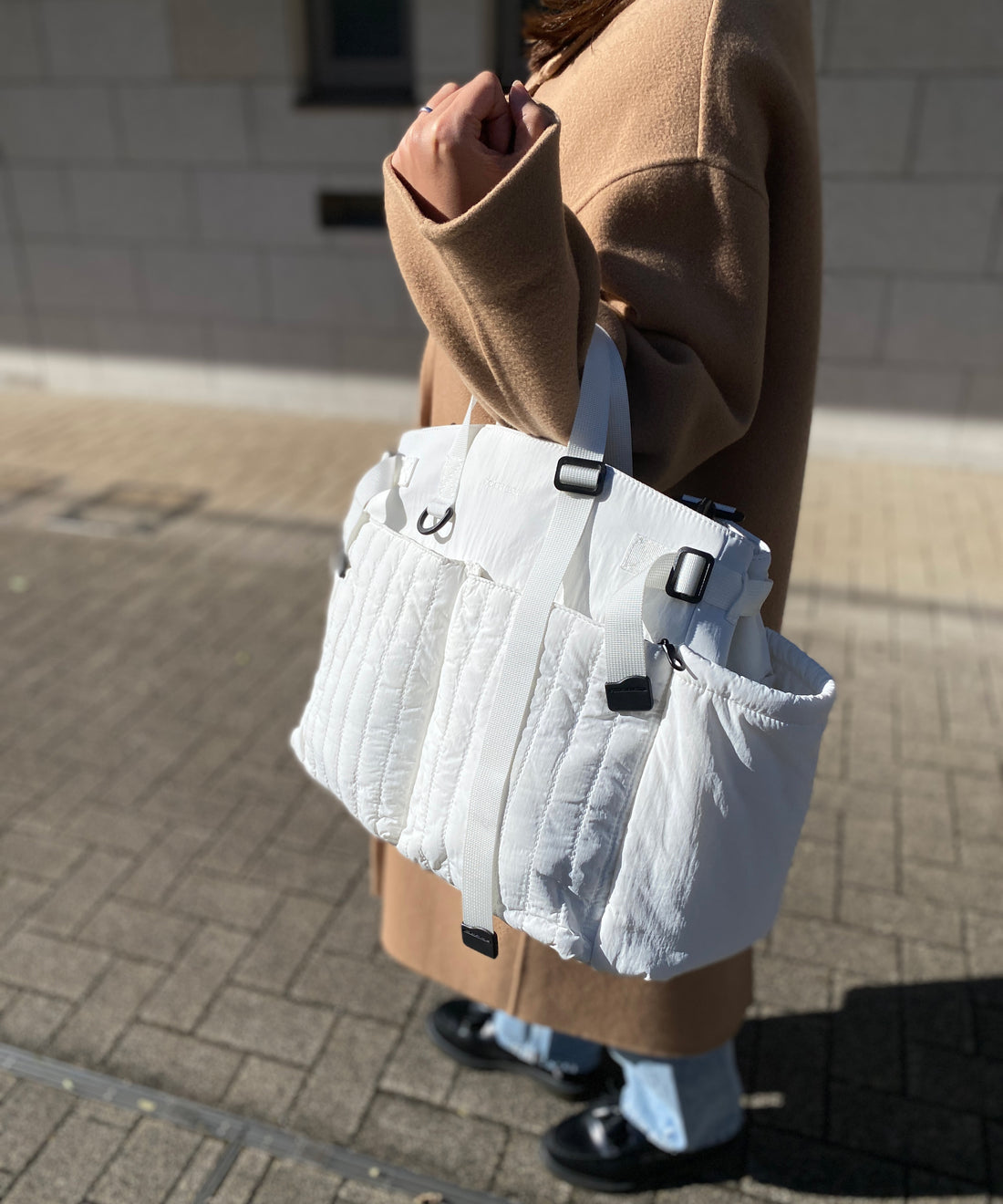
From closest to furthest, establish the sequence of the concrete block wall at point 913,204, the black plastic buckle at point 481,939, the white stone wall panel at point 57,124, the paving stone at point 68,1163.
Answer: the black plastic buckle at point 481,939 < the paving stone at point 68,1163 < the concrete block wall at point 913,204 < the white stone wall panel at point 57,124

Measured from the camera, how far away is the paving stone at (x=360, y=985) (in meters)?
2.24

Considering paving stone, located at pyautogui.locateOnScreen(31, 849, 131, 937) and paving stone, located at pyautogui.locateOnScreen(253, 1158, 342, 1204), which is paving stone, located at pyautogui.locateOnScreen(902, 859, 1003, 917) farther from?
paving stone, located at pyautogui.locateOnScreen(31, 849, 131, 937)

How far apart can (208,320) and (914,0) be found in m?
4.61

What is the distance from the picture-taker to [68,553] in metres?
4.66

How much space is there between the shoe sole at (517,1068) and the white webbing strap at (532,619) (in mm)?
1089

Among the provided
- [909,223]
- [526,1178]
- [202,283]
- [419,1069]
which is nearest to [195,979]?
[419,1069]

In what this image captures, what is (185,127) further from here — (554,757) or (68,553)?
(554,757)

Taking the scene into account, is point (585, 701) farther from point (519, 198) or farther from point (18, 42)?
point (18, 42)

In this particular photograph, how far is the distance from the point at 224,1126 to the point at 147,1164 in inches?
5.9

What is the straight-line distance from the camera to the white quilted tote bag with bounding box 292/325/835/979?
1.07 metres

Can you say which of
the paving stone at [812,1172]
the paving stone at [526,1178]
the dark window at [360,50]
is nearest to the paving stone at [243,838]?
the paving stone at [526,1178]

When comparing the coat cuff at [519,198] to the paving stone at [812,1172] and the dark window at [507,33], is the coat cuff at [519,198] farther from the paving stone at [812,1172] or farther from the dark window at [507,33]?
the dark window at [507,33]

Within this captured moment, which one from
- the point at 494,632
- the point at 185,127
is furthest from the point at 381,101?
the point at 494,632

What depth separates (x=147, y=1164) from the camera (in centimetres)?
188
